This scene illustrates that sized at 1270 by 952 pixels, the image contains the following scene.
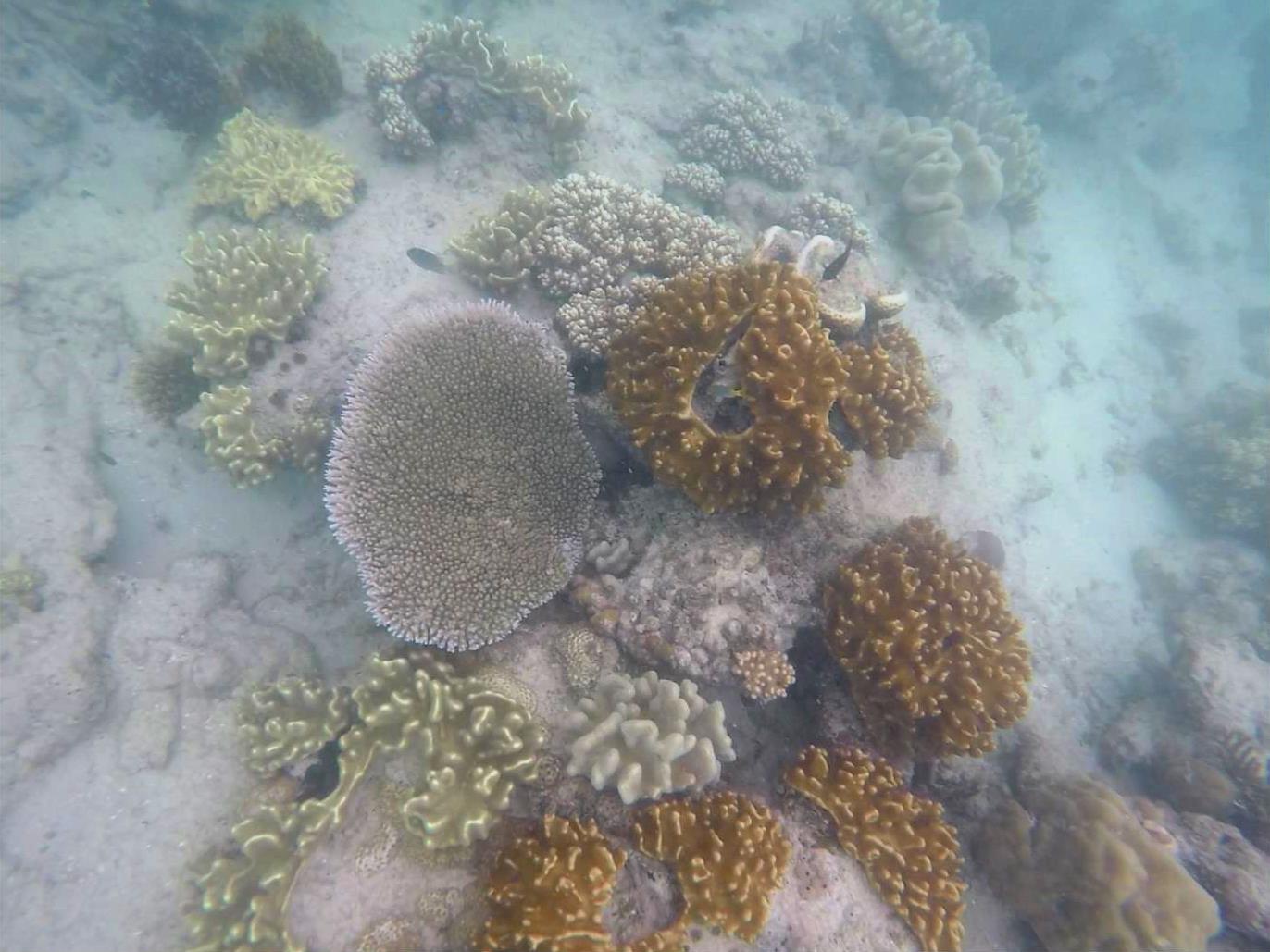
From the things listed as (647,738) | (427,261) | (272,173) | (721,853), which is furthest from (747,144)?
(721,853)

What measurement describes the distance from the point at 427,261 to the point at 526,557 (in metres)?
4.33

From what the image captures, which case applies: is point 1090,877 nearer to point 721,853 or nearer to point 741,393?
point 721,853

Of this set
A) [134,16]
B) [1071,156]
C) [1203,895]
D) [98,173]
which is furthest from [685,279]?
[1071,156]

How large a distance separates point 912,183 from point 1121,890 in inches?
440

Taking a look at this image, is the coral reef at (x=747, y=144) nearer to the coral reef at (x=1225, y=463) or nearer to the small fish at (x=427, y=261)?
the small fish at (x=427, y=261)

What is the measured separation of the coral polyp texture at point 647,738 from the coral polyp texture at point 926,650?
4.07 ft

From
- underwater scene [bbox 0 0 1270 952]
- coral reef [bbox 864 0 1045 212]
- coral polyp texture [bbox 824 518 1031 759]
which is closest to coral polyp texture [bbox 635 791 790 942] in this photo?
underwater scene [bbox 0 0 1270 952]

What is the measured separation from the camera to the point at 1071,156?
69.3ft

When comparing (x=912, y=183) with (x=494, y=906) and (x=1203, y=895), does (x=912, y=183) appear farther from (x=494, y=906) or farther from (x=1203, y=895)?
(x=494, y=906)

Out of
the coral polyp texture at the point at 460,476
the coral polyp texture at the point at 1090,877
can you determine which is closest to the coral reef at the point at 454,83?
the coral polyp texture at the point at 460,476

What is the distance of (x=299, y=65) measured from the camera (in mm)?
9227

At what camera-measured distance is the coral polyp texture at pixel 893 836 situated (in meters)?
4.37

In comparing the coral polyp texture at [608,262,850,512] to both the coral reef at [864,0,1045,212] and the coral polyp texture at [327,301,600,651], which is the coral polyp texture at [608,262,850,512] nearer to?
the coral polyp texture at [327,301,600,651]

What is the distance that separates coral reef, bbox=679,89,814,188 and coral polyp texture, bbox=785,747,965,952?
30.8ft
